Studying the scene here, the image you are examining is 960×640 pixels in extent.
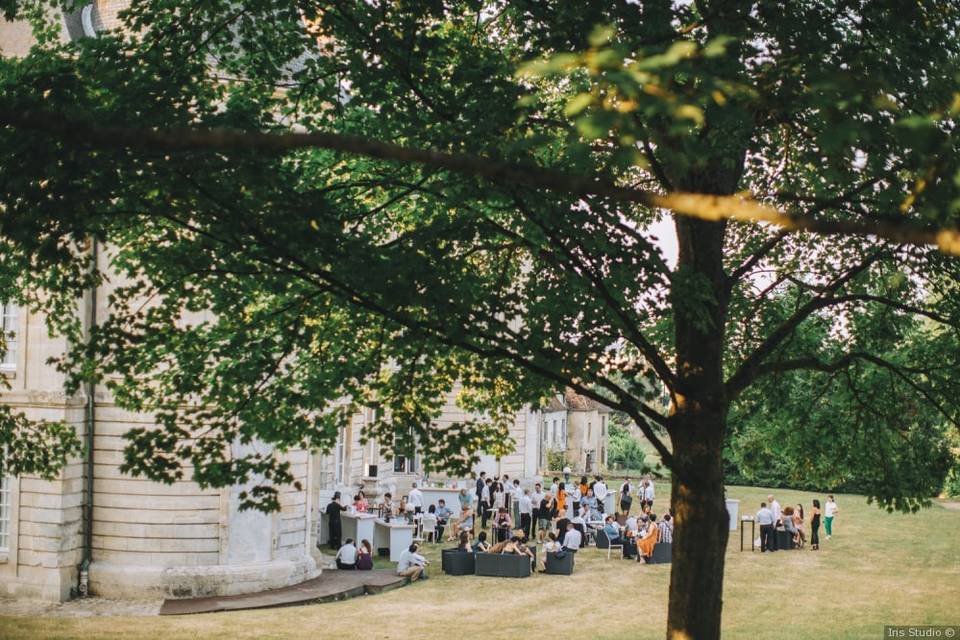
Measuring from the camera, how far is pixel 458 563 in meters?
25.0

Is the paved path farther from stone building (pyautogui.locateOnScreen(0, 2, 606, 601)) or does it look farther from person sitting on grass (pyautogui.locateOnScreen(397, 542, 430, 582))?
stone building (pyautogui.locateOnScreen(0, 2, 606, 601))

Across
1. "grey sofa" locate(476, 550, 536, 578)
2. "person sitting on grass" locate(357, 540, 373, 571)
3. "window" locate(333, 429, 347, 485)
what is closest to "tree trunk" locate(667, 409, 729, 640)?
"grey sofa" locate(476, 550, 536, 578)

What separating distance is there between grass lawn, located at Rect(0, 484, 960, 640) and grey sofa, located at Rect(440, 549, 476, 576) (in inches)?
18.4

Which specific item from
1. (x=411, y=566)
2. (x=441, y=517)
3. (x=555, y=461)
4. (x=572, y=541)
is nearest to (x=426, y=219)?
(x=411, y=566)

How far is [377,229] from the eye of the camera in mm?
11500

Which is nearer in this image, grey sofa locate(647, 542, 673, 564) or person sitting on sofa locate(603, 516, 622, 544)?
grey sofa locate(647, 542, 673, 564)

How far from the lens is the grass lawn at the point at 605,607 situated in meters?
18.5

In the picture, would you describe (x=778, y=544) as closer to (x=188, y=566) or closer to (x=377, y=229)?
(x=188, y=566)

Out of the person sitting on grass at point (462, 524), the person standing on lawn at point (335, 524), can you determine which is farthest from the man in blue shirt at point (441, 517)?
the person standing on lawn at point (335, 524)

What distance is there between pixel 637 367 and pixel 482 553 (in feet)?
47.3

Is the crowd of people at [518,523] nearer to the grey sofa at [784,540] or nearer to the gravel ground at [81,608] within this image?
the grey sofa at [784,540]

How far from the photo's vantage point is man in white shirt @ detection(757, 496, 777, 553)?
2961 cm

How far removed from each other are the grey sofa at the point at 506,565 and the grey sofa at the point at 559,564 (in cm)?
82

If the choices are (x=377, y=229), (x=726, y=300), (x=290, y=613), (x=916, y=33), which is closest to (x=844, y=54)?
(x=916, y=33)
